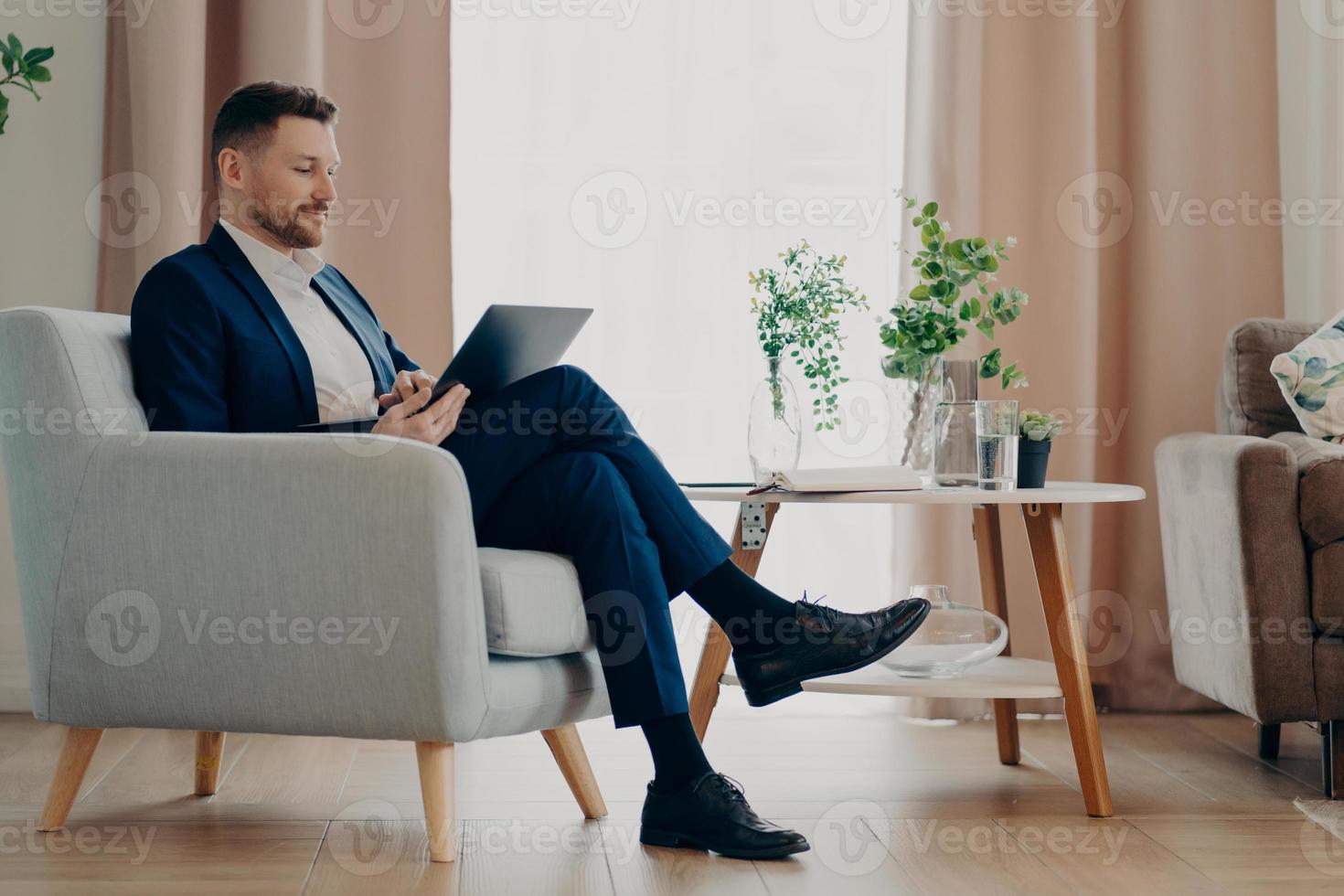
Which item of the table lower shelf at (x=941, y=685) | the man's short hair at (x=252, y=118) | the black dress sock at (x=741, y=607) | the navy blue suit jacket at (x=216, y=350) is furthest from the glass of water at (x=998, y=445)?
the man's short hair at (x=252, y=118)

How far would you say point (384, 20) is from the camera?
2682 mm

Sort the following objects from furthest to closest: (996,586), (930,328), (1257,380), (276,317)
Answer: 1. (1257,380)
2. (996,586)
3. (930,328)
4. (276,317)

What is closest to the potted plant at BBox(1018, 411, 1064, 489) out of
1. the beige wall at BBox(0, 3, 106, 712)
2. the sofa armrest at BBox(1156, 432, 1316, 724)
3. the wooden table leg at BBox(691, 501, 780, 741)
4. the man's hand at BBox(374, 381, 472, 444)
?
the sofa armrest at BBox(1156, 432, 1316, 724)

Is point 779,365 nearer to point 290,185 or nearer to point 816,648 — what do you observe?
point 816,648

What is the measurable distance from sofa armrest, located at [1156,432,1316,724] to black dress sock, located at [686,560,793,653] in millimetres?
816

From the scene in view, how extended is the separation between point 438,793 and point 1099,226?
74.9 inches

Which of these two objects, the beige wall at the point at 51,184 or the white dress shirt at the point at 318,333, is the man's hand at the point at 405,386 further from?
the beige wall at the point at 51,184

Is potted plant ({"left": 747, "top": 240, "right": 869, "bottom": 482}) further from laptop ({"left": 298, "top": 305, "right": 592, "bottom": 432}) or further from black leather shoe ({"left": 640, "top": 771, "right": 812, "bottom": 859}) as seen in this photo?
black leather shoe ({"left": 640, "top": 771, "right": 812, "bottom": 859})

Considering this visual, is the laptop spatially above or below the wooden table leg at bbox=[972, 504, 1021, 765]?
above

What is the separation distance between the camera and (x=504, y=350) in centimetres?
177

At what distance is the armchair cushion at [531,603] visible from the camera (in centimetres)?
164

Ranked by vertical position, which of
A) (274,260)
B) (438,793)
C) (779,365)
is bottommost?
(438,793)

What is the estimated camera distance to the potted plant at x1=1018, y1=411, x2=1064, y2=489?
2.09 m

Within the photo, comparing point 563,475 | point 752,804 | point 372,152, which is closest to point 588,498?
point 563,475
